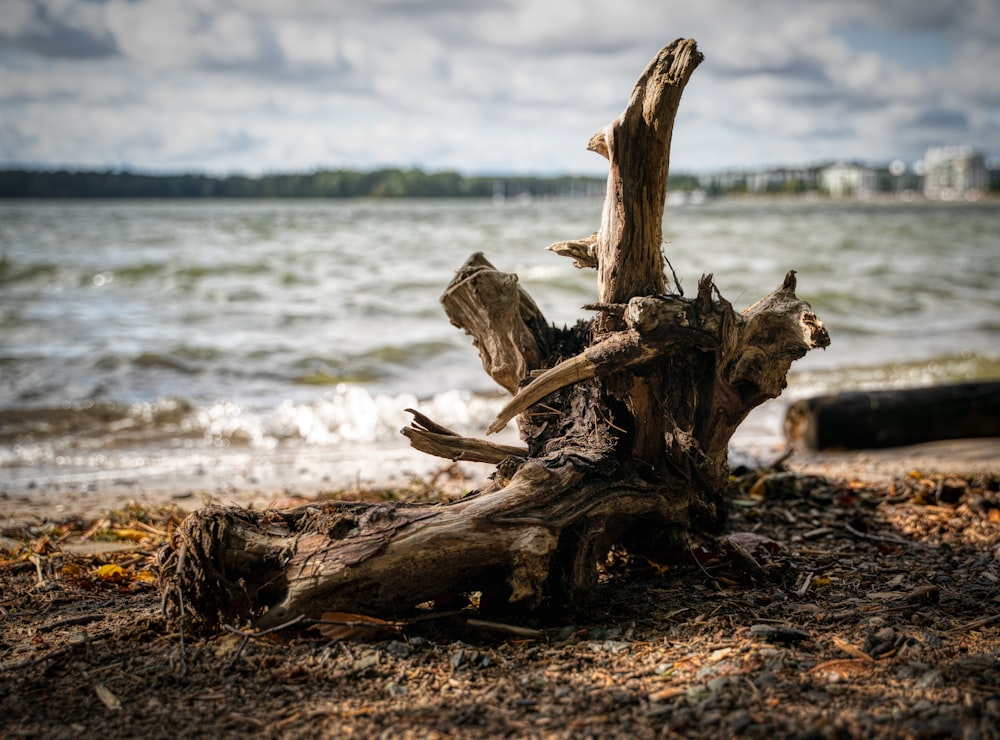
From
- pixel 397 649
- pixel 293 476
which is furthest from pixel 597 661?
pixel 293 476

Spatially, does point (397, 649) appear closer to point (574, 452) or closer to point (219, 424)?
point (574, 452)

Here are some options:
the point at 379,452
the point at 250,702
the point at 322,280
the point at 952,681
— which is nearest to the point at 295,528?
the point at 250,702

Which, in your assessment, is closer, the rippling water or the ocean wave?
the ocean wave

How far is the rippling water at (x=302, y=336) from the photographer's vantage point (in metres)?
8.66

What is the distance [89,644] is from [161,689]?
1.70 ft

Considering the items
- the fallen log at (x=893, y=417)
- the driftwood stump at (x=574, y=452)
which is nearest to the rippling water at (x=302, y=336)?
the fallen log at (x=893, y=417)

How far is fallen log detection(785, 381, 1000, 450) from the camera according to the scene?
7.39 metres

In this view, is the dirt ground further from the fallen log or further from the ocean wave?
the ocean wave

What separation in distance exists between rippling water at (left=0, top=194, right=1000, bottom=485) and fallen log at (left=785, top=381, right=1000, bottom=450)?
1.13 m

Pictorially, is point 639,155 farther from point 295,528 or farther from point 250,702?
point 250,702

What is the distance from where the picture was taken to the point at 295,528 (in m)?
3.51

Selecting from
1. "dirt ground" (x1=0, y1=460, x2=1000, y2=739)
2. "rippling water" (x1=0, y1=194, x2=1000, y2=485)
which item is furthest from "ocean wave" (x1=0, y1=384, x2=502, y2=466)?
"dirt ground" (x1=0, y1=460, x2=1000, y2=739)

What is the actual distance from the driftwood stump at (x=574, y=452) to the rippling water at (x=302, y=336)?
13.8 ft

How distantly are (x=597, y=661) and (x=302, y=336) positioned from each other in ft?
35.7
